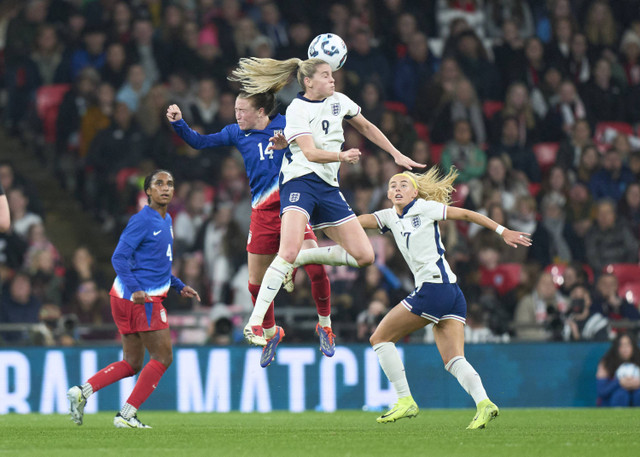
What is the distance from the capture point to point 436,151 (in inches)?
718

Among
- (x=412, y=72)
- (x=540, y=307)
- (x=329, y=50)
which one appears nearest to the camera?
(x=329, y=50)

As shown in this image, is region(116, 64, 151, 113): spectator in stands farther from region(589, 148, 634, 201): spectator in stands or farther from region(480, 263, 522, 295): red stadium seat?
region(589, 148, 634, 201): spectator in stands

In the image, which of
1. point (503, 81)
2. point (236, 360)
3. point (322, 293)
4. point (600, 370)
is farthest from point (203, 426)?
point (503, 81)

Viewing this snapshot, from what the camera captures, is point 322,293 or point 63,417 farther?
point 63,417

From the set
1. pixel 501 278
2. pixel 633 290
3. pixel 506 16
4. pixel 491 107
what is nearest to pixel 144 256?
pixel 501 278

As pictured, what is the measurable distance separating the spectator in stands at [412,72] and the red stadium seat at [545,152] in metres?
2.06

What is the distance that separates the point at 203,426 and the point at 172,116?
2.93 meters

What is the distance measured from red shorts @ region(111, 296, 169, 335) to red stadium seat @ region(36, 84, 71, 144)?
27.4ft

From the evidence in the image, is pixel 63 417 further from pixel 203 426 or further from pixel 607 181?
pixel 607 181

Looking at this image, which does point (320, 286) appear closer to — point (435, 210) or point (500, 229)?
point (435, 210)

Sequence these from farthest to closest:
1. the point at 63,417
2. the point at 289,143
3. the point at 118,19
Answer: the point at 118,19 → the point at 63,417 → the point at 289,143

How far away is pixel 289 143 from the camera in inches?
384

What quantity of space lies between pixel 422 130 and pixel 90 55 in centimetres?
534

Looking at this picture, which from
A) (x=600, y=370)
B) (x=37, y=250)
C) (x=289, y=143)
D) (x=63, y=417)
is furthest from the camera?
(x=37, y=250)
